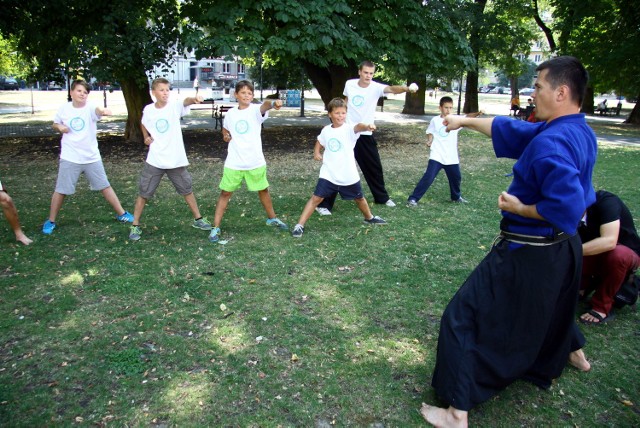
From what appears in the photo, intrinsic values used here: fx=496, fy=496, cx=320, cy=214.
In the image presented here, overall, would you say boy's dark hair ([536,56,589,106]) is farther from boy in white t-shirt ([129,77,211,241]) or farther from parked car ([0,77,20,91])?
parked car ([0,77,20,91])

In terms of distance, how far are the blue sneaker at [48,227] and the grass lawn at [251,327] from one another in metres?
0.07

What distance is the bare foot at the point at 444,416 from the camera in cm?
283

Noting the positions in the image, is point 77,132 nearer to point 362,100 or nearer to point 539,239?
point 362,100

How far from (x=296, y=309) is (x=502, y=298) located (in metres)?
1.92

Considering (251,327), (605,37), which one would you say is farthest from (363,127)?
(605,37)

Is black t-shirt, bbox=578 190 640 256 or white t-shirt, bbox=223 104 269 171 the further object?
white t-shirt, bbox=223 104 269 171

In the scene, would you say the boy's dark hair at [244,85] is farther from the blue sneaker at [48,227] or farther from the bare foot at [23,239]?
the bare foot at [23,239]

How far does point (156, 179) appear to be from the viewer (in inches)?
239

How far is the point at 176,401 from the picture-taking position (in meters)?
3.05

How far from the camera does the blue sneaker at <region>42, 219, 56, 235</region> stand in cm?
613

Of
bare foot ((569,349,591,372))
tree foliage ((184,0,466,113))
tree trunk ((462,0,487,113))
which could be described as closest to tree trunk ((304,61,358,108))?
tree foliage ((184,0,466,113))

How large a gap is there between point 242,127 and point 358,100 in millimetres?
1917

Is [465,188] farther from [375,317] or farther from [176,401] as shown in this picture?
[176,401]

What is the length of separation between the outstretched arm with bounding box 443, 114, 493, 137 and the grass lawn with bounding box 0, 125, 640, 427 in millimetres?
1653
